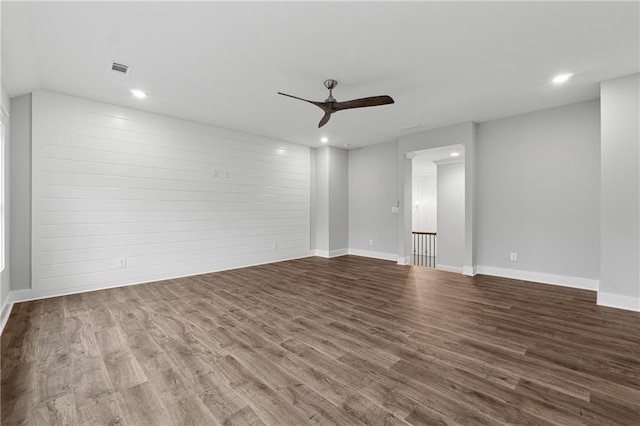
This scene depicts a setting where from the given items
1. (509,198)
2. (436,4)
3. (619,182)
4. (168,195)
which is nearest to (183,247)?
(168,195)

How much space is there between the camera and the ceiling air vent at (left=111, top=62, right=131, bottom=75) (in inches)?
119

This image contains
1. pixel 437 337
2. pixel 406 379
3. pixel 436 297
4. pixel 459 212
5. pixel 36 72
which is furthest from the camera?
pixel 459 212

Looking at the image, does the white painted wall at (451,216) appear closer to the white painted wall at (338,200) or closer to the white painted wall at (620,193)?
the white painted wall at (338,200)

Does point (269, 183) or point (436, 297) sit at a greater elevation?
point (269, 183)

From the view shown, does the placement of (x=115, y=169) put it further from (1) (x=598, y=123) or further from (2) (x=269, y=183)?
(1) (x=598, y=123)

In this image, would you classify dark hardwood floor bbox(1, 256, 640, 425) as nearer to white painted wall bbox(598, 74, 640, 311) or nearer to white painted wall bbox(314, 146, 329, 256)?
white painted wall bbox(598, 74, 640, 311)

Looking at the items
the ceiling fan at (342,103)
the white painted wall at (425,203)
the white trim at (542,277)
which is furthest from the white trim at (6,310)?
the white painted wall at (425,203)

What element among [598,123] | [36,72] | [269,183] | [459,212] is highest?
[36,72]

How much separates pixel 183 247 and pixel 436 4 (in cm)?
483

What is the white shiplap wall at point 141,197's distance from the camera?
12.1ft

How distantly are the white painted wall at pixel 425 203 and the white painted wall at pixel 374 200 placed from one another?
491cm

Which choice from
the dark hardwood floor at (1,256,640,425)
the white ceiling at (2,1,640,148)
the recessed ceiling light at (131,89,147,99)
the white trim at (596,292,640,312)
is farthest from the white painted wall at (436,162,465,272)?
the recessed ceiling light at (131,89,147,99)

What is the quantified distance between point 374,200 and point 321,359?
502cm

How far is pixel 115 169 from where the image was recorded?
4.16 meters
